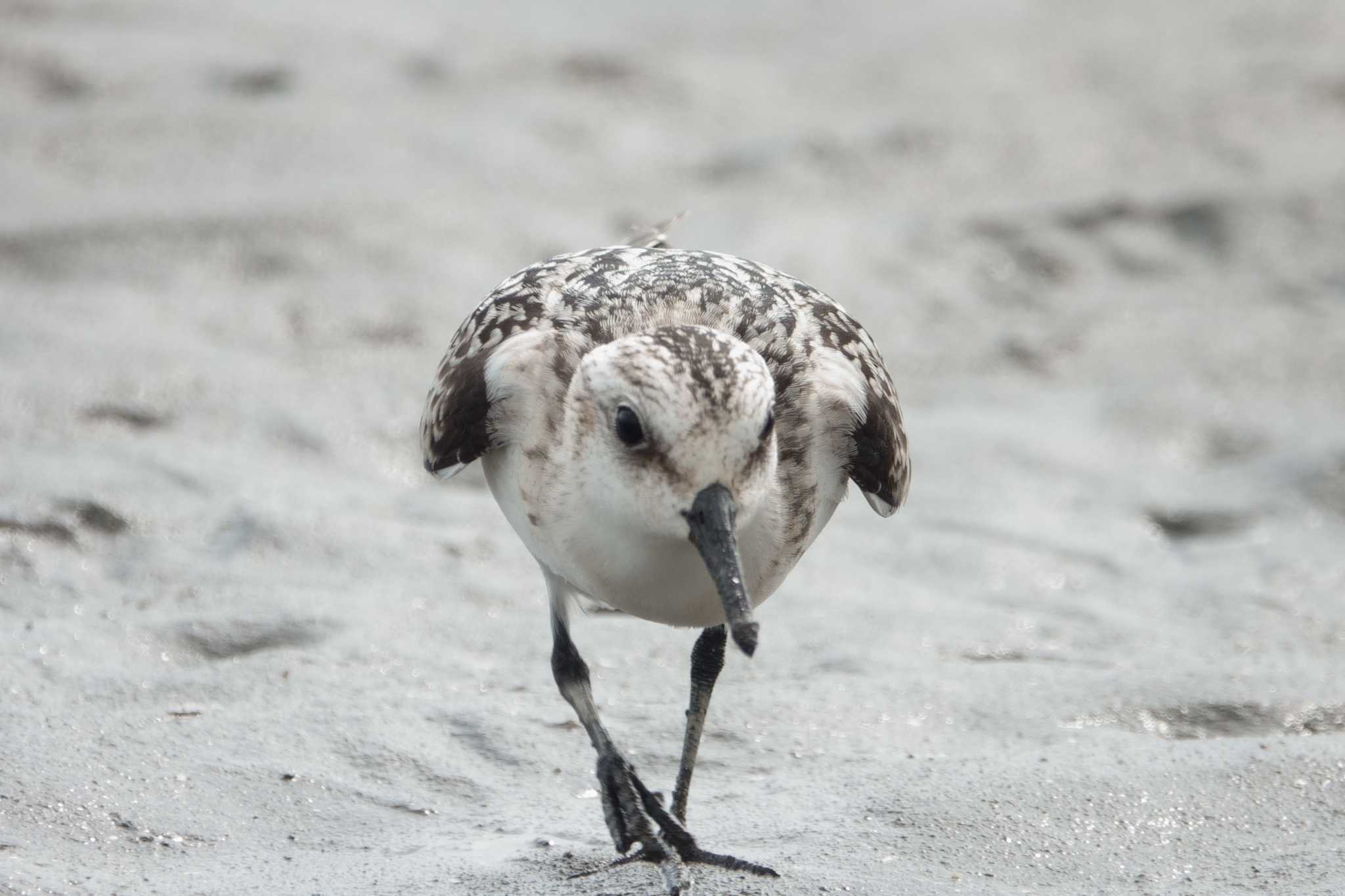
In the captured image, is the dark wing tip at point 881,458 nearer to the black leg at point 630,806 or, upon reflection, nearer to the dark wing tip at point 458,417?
the black leg at point 630,806

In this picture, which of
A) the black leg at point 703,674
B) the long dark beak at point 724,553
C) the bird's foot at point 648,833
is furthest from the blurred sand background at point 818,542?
the long dark beak at point 724,553

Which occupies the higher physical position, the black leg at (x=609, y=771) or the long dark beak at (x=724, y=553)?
the long dark beak at (x=724, y=553)

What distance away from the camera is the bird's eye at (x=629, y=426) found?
3.99m

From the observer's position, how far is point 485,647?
6129 mm

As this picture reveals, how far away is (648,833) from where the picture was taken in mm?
4543

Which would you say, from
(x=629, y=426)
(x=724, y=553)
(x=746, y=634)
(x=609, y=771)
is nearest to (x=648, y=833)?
(x=609, y=771)

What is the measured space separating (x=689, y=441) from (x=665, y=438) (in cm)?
6

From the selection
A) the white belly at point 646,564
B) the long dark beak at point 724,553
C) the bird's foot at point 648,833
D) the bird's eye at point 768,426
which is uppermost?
the bird's eye at point 768,426

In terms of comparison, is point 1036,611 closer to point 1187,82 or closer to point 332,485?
point 332,485

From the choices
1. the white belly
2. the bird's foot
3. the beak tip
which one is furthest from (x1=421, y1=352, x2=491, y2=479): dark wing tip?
the beak tip

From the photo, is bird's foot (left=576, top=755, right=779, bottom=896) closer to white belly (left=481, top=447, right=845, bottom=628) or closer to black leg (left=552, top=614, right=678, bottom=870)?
black leg (left=552, top=614, right=678, bottom=870)

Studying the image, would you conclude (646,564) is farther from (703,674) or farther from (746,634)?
(703,674)

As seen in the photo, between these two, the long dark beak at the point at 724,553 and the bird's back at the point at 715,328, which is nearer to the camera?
the long dark beak at the point at 724,553

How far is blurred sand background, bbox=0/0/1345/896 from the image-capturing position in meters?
4.83
